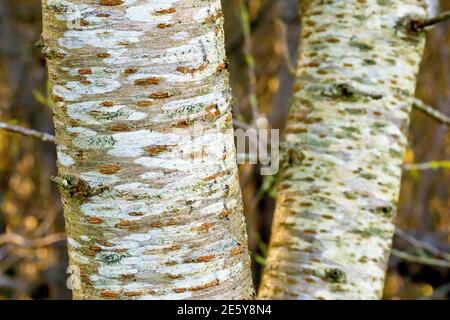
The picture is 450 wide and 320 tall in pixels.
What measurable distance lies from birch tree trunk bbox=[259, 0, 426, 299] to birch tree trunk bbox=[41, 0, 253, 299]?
53cm

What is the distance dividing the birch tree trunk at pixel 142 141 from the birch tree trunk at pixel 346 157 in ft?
1.75

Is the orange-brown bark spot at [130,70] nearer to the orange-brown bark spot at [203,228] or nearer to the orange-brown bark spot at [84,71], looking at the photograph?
the orange-brown bark spot at [84,71]

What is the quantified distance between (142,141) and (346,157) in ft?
2.43

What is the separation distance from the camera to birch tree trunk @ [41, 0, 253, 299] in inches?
39.6

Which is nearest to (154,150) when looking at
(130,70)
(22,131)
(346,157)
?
(130,70)

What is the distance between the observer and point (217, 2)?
1.10 metres

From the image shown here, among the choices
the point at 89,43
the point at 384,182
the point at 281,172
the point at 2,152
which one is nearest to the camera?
the point at 89,43

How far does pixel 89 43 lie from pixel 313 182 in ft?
2.65

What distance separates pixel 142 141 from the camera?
40.1 inches

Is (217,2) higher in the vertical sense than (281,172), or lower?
higher

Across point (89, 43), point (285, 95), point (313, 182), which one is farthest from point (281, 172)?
point (285, 95)

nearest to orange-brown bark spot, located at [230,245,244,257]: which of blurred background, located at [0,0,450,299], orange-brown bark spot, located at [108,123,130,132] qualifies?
orange-brown bark spot, located at [108,123,130,132]

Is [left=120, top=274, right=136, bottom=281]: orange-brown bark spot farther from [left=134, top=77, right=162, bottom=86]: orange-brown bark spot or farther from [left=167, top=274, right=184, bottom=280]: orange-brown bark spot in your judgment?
[left=134, top=77, right=162, bottom=86]: orange-brown bark spot
